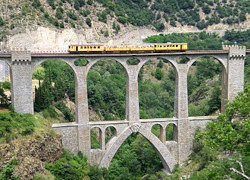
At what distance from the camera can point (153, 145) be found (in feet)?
190

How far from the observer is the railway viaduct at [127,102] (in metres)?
52.6

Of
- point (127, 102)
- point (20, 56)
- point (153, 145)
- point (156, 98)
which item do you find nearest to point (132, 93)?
point (127, 102)

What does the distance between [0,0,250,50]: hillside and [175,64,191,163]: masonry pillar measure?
33992 millimetres

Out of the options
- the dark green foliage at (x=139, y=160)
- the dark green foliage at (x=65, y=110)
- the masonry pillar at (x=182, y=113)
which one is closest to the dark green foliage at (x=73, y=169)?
the dark green foliage at (x=139, y=160)

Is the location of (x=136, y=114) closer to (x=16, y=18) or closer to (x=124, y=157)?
(x=124, y=157)

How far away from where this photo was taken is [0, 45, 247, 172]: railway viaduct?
52.6 metres

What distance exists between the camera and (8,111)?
52188mm

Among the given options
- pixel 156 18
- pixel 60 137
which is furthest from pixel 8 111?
pixel 156 18

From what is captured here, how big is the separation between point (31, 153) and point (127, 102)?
41.3 ft

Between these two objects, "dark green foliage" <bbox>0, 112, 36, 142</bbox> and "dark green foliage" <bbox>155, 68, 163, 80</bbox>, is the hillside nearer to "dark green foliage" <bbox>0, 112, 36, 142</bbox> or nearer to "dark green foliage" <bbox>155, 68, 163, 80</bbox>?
"dark green foliage" <bbox>155, 68, 163, 80</bbox>

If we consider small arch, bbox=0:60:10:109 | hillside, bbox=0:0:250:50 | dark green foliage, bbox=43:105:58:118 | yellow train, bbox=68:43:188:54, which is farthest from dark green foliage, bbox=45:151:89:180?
hillside, bbox=0:0:250:50

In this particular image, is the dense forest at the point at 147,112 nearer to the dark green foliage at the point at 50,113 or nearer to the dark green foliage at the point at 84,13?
the dark green foliage at the point at 50,113

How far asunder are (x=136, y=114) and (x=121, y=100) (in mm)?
22993

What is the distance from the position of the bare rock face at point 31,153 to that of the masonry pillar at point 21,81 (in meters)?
4.10
